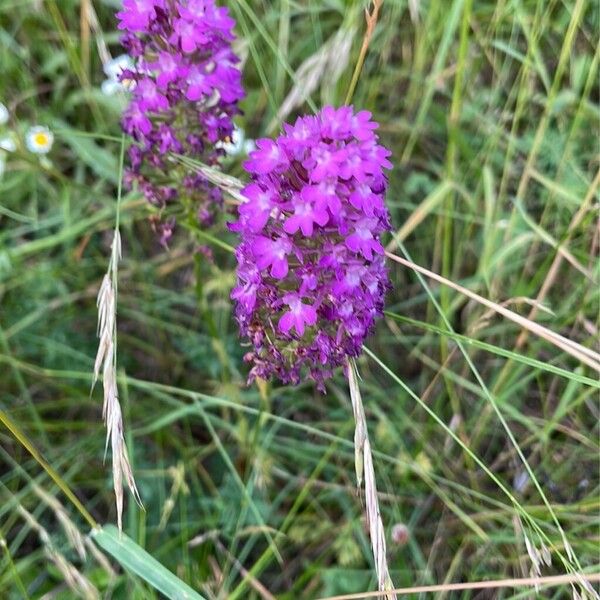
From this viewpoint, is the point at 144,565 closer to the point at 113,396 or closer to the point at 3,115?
the point at 113,396

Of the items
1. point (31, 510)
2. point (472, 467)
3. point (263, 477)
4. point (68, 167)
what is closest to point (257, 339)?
point (263, 477)

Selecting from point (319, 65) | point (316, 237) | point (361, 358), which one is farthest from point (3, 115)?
point (316, 237)

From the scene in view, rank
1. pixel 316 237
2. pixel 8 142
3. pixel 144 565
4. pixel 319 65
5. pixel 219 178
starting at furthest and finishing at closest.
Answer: pixel 8 142, pixel 319 65, pixel 219 178, pixel 144 565, pixel 316 237

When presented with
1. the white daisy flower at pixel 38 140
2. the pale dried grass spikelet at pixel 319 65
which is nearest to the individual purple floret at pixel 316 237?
the pale dried grass spikelet at pixel 319 65

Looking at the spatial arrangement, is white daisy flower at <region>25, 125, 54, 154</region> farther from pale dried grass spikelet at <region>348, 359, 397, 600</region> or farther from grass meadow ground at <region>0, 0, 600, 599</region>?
pale dried grass spikelet at <region>348, 359, 397, 600</region>

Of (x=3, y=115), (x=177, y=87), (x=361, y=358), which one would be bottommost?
(x=361, y=358)

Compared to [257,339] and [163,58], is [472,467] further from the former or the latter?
[163,58]

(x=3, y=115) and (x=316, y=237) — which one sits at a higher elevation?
(x=316, y=237)

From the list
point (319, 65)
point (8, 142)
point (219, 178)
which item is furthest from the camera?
point (8, 142)
